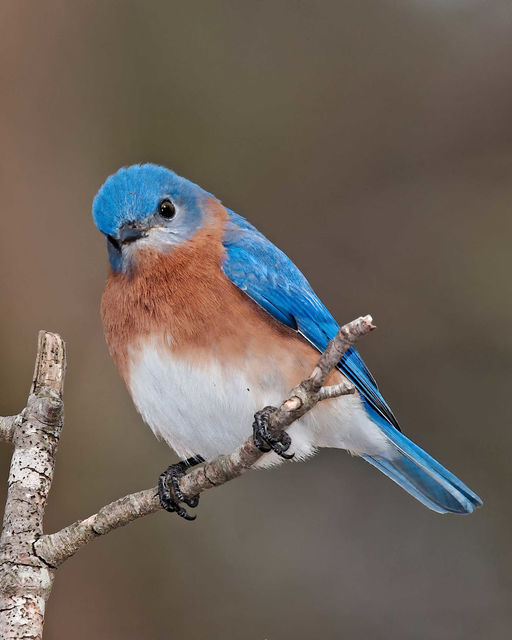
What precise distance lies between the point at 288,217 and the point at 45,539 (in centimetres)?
278

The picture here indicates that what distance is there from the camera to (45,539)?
9.05ft

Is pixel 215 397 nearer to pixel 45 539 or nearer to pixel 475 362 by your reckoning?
pixel 45 539

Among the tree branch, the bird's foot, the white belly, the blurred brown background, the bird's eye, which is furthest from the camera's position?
the blurred brown background

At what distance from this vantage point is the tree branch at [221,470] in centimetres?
251

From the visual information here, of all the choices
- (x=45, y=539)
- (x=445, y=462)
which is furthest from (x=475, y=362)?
(x=45, y=539)

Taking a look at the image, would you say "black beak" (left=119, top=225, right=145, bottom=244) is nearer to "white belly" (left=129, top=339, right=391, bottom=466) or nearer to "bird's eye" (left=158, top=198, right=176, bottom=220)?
"bird's eye" (left=158, top=198, right=176, bottom=220)

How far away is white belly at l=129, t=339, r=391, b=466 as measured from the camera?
3307 mm

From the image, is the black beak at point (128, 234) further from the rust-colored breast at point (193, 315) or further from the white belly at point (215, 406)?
the white belly at point (215, 406)

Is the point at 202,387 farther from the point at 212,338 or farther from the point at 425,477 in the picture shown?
the point at 425,477

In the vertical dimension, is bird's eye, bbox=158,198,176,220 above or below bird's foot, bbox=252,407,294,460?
above

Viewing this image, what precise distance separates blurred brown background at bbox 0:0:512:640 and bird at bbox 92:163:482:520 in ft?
4.10

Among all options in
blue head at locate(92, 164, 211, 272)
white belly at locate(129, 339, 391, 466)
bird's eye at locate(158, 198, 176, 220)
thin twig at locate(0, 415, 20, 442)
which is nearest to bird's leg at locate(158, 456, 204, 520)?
white belly at locate(129, 339, 391, 466)

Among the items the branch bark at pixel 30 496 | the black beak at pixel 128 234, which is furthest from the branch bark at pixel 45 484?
the black beak at pixel 128 234

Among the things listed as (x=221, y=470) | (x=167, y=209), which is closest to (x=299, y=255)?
(x=167, y=209)
